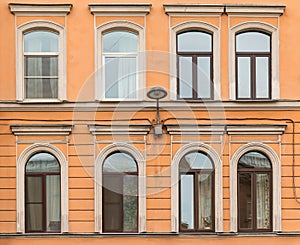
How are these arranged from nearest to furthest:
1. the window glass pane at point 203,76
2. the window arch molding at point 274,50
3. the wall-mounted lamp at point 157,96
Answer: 1. the wall-mounted lamp at point 157,96
2. the window arch molding at point 274,50
3. the window glass pane at point 203,76

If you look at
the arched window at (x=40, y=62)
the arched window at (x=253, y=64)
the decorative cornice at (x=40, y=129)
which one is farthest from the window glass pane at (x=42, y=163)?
the arched window at (x=253, y=64)

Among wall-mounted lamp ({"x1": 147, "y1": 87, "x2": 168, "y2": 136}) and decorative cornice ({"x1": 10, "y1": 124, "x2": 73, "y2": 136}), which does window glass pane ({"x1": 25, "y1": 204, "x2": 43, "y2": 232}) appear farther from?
wall-mounted lamp ({"x1": 147, "y1": 87, "x2": 168, "y2": 136})

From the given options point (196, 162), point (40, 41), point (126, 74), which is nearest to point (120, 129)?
point (126, 74)

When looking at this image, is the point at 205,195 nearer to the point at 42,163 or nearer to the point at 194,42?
the point at 194,42

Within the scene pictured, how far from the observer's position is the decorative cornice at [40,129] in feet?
48.9

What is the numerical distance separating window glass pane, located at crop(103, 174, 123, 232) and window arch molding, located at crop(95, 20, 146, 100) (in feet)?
6.68

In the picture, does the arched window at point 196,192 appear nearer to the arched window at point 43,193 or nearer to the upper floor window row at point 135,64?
the upper floor window row at point 135,64

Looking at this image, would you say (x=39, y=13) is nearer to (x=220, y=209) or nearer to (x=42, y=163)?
(x=42, y=163)

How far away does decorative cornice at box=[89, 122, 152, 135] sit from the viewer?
49.2 feet

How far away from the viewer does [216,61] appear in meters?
15.2

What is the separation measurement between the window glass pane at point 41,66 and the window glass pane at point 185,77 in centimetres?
307

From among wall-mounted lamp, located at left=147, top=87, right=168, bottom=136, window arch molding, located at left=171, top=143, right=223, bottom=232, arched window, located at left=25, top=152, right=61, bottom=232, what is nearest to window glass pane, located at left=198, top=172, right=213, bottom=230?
window arch molding, located at left=171, top=143, right=223, bottom=232

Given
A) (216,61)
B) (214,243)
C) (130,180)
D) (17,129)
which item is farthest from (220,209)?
(17,129)

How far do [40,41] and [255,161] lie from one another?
605 centimetres
